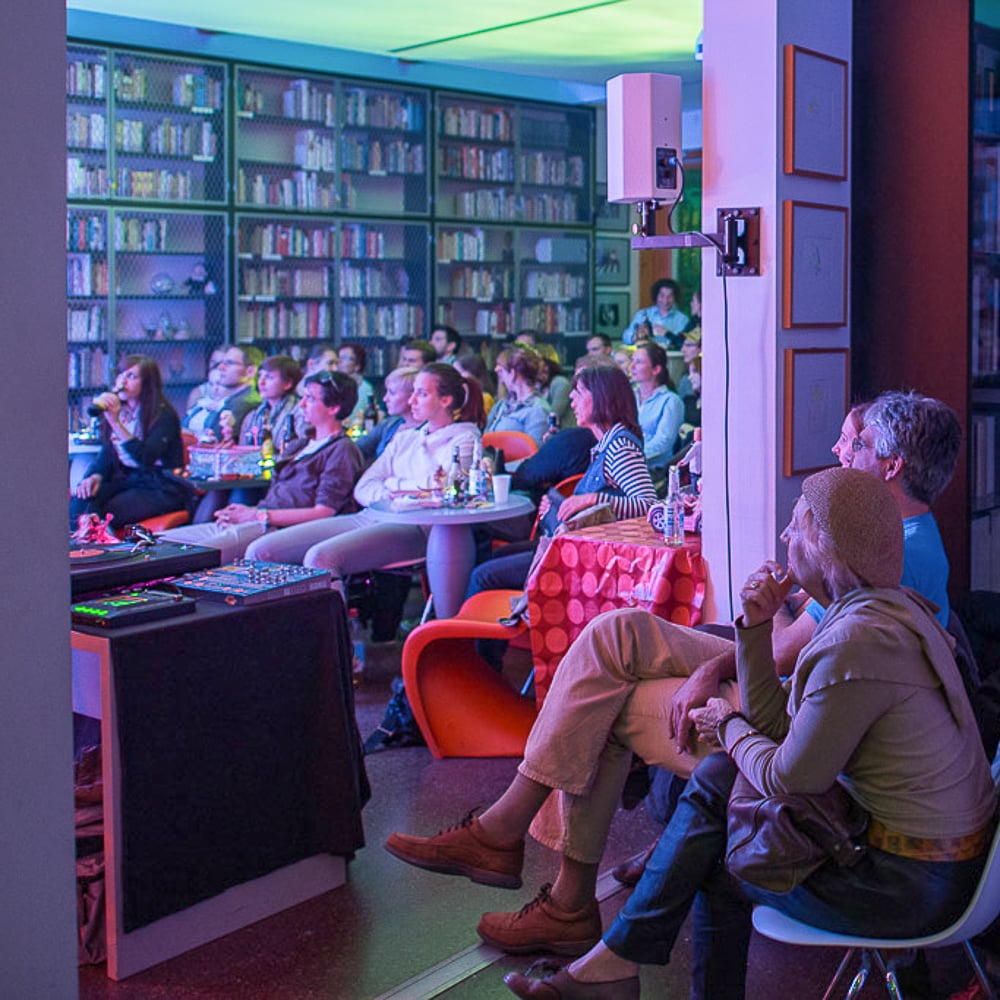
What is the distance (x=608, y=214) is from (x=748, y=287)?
9.43 metres

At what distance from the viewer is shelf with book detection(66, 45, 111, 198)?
9.62 metres

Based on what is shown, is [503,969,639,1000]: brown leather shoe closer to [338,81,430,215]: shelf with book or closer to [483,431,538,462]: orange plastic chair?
[483,431,538,462]: orange plastic chair

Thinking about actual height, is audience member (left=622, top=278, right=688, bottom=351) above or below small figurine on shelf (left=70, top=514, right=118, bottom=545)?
above

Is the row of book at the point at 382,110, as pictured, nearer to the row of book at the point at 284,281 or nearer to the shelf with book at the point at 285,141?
the shelf with book at the point at 285,141

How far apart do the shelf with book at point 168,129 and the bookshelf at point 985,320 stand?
23.1ft

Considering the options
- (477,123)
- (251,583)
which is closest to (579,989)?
(251,583)

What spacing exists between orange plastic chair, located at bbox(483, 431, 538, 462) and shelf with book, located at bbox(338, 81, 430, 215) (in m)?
4.77

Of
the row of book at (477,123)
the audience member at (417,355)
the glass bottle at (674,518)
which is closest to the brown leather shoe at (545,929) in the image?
the glass bottle at (674,518)

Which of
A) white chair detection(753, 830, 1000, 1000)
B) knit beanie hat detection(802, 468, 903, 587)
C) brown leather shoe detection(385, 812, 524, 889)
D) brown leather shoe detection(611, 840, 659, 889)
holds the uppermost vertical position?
knit beanie hat detection(802, 468, 903, 587)

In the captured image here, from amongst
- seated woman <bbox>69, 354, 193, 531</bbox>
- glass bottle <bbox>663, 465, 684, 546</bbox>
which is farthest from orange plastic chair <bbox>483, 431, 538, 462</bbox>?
glass bottle <bbox>663, 465, 684, 546</bbox>

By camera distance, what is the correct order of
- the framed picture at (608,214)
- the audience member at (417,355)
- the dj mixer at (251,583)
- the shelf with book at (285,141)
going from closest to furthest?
the dj mixer at (251,583) < the audience member at (417,355) < the shelf with book at (285,141) < the framed picture at (608,214)

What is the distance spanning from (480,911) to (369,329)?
28.0 feet

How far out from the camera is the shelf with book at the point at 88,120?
9625 mm

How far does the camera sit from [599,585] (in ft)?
13.4
